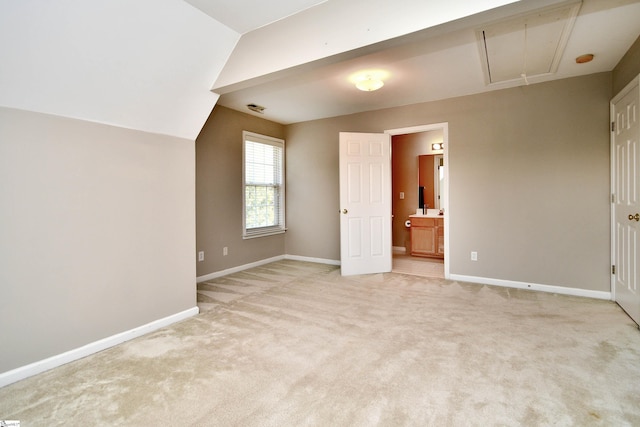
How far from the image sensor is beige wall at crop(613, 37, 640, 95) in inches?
101

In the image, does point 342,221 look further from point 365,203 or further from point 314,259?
point 314,259

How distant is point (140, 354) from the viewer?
7.29ft

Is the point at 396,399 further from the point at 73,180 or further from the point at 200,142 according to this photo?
the point at 200,142

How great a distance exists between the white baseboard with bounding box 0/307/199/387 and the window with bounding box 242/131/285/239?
2.16m

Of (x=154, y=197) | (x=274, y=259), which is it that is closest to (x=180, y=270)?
(x=154, y=197)

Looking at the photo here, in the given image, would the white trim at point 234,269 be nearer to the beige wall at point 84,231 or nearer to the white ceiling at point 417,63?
the beige wall at point 84,231

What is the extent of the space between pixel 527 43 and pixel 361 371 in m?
3.02

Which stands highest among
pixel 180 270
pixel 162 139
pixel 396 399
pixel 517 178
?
pixel 162 139

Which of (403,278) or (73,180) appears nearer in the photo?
(73,180)

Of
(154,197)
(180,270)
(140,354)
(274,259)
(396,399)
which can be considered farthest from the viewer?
(274,259)

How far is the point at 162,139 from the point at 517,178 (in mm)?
3966

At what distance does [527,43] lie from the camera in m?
2.64

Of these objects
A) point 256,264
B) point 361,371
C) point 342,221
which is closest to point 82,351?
point 361,371

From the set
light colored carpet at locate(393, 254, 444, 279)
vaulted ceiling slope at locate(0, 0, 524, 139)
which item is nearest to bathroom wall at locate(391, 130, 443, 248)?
light colored carpet at locate(393, 254, 444, 279)
